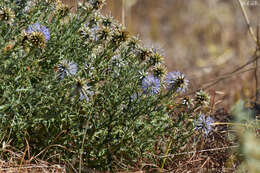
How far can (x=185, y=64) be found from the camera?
23.6 feet

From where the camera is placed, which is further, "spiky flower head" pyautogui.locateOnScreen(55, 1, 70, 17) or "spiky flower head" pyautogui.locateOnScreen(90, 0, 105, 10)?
"spiky flower head" pyautogui.locateOnScreen(55, 1, 70, 17)

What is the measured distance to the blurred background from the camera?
6.68 m

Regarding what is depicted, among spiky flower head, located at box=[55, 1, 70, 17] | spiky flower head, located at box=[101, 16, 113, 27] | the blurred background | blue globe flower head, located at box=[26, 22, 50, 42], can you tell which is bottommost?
blue globe flower head, located at box=[26, 22, 50, 42]

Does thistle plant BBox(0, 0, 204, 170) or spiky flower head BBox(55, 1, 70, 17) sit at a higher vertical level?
spiky flower head BBox(55, 1, 70, 17)

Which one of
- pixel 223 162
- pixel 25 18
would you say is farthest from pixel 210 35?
pixel 25 18

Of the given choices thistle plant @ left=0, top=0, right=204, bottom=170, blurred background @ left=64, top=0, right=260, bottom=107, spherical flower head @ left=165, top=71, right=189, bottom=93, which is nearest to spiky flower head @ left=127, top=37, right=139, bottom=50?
thistle plant @ left=0, top=0, right=204, bottom=170

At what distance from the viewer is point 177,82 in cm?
255

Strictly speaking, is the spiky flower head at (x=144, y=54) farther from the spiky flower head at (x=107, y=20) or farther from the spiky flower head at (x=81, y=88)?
the spiky flower head at (x=81, y=88)

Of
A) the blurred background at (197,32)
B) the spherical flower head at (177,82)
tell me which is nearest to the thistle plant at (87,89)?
the spherical flower head at (177,82)

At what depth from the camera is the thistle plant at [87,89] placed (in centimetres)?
240

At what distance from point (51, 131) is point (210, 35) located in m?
6.49

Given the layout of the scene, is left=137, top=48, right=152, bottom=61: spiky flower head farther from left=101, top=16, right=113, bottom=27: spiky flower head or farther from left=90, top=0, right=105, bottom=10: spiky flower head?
left=90, top=0, right=105, bottom=10: spiky flower head

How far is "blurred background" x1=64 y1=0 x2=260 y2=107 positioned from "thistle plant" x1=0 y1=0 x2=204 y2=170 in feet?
11.4

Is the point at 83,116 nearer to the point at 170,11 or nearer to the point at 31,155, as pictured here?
the point at 31,155
